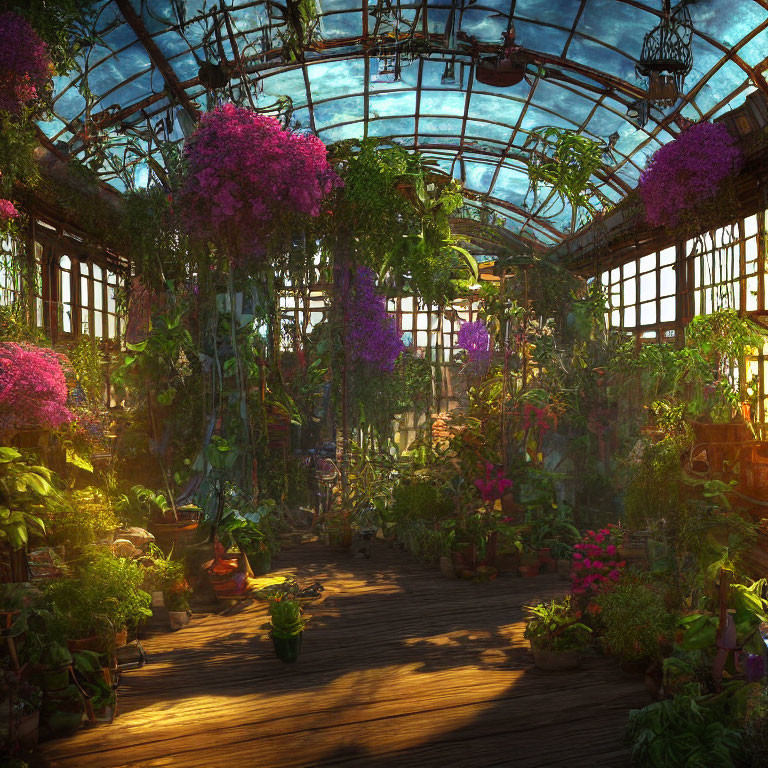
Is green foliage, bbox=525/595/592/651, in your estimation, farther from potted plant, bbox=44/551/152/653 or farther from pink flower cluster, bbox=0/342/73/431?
pink flower cluster, bbox=0/342/73/431

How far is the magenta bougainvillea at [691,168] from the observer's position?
6.52m

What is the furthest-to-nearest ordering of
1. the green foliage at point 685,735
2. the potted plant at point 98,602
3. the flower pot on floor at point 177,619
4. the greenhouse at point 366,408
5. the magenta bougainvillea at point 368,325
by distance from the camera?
1. the magenta bougainvillea at point 368,325
2. the flower pot on floor at point 177,619
3. the potted plant at point 98,602
4. the greenhouse at point 366,408
5. the green foliage at point 685,735

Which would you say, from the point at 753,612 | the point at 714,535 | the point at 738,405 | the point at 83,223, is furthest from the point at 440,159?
the point at 753,612

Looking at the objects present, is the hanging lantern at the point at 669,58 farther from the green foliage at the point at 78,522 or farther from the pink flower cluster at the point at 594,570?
the green foliage at the point at 78,522

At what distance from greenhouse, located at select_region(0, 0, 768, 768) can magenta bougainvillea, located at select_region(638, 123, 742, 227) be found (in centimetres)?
3

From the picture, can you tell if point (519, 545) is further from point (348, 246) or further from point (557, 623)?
point (348, 246)

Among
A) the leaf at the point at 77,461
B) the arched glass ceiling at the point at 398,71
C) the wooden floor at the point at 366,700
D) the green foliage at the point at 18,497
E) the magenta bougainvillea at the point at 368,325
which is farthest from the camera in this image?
the magenta bougainvillea at the point at 368,325

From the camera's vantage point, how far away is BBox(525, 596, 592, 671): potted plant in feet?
14.8

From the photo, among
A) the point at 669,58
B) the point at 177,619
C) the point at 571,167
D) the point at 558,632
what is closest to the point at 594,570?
the point at 558,632

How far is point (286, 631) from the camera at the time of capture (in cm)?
466

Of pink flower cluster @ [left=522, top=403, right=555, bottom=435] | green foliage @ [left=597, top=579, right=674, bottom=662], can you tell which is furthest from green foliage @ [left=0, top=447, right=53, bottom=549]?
pink flower cluster @ [left=522, top=403, right=555, bottom=435]

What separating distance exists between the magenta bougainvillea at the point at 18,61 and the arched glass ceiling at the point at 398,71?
1691 mm

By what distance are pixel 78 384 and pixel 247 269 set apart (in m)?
1.94

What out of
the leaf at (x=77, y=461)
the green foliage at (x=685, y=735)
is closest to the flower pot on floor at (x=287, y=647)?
the green foliage at (x=685, y=735)
